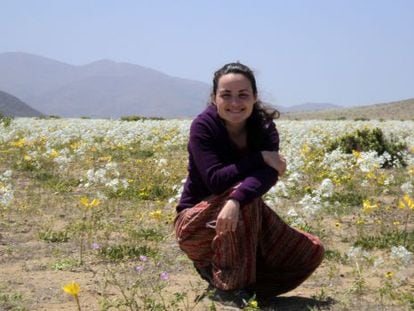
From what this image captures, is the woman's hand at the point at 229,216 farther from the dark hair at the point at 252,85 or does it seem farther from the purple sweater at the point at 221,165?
the dark hair at the point at 252,85

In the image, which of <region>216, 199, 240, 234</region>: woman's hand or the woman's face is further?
the woman's face

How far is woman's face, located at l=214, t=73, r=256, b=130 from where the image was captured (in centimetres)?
371

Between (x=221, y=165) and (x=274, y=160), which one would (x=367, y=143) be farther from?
(x=221, y=165)

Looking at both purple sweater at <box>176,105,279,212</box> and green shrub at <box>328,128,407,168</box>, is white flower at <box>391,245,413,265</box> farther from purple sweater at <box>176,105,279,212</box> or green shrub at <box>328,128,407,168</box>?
green shrub at <box>328,128,407,168</box>

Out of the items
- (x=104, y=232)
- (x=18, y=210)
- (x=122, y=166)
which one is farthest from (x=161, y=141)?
(x=104, y=232)

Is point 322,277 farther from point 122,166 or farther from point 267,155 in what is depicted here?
point 122,166

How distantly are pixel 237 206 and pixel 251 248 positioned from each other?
0.35m

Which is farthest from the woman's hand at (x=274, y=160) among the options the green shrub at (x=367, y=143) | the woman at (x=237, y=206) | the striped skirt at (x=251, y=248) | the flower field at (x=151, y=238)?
the green shrub at (x=367, y=143)

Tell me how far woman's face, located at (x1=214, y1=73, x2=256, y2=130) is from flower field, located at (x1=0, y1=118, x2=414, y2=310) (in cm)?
97

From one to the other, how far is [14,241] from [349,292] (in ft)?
10.1

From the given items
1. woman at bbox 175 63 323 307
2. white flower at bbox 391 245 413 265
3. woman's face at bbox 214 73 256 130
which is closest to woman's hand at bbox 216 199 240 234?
woman at bbox 175 63 323 307

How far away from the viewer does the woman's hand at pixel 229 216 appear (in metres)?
3.43

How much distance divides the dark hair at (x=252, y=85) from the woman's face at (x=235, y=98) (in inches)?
1.3

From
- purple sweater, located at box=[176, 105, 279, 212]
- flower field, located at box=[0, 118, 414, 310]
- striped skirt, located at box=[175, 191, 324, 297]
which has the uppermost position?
purple sweater, located at box=[176, 105, 279, 212]
